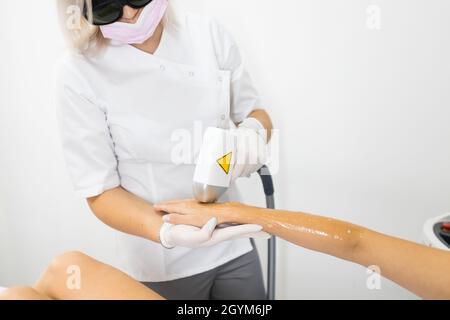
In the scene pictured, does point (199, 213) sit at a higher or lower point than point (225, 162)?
lower

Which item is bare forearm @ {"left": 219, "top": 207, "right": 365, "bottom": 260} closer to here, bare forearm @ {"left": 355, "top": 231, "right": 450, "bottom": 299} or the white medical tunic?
bare forearm @ {"left": 355, "top": 231, "right": 450, "bottom": 299}

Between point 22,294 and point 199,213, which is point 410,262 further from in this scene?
point 22,294

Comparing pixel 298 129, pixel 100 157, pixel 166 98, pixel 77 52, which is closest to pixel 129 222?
pixel 100 157

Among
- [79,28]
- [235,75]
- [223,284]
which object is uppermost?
[79,28]

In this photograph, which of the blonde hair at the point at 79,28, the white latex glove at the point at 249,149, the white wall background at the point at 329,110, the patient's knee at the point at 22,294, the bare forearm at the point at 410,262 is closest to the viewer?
the bare forearm at the point at 410,262

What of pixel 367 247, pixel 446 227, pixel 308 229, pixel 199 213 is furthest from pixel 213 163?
pixel 446 227

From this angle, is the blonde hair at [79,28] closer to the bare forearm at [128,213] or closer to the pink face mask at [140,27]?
the pink face mask at [140,27]

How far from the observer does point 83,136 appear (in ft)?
3.52

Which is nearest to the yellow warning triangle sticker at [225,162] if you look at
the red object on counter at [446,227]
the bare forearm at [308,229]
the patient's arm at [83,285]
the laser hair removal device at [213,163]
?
the laser hair removal device at [213,163]

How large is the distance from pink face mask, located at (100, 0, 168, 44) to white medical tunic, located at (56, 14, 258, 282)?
5 cm

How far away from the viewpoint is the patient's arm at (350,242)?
2.64ft

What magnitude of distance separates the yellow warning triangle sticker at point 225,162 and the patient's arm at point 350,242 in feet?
0.31

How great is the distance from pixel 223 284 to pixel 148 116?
591 millimetres
